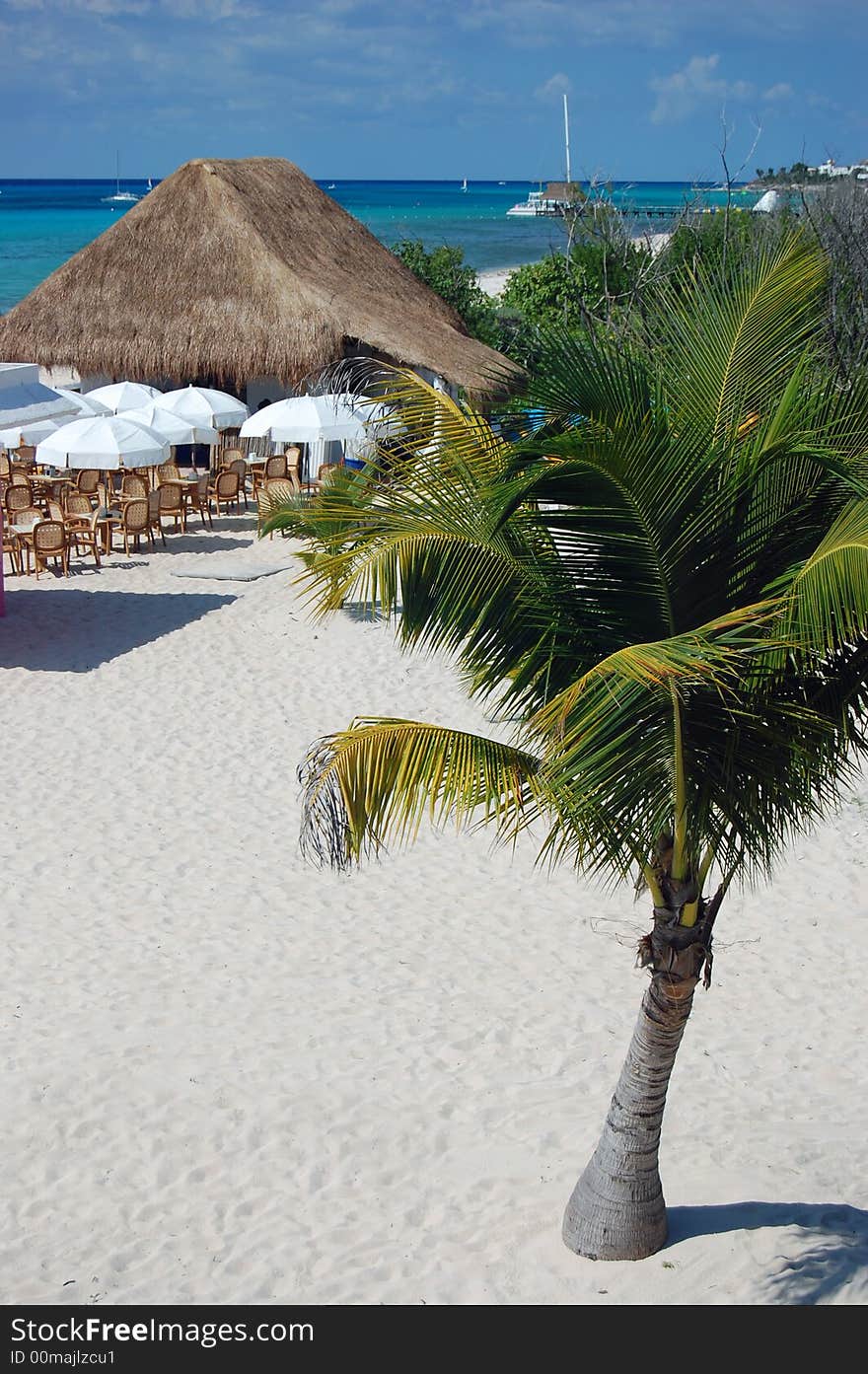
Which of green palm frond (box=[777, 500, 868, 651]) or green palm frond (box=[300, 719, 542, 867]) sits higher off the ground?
green palm frond (box=[777, 500, 868, 651])

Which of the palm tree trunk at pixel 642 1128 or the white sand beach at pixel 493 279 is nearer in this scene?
the palm tree trunk at pixel 642 1128

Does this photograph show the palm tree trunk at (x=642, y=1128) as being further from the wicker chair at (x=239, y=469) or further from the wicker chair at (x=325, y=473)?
the wicker chair at (x=239, y=469)

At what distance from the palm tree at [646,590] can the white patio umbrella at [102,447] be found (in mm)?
11863

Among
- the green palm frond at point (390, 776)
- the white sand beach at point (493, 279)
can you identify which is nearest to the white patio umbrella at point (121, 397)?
the green palm frond at point (390, 776)

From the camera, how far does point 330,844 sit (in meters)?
4.14

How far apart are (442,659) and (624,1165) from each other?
7490 mm

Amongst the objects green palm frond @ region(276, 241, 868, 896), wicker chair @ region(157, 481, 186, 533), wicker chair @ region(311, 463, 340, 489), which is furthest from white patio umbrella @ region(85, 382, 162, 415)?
green palm frond @ region(276, 241, 868, 896)

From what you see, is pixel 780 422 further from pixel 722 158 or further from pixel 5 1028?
pixel 722 158

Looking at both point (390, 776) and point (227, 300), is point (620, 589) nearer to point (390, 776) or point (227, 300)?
point (390, 776)

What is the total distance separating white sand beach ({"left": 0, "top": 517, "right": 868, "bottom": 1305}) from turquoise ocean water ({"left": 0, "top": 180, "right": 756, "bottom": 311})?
16.9 meters

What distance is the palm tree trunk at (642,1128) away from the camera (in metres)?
4.50

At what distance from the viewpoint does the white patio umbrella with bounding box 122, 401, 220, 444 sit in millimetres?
17438

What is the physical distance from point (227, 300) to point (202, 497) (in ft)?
17.3

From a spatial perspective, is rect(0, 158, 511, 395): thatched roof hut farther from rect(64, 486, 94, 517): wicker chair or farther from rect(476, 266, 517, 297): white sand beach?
rect(476, 266, 517, 297): white sand beach
